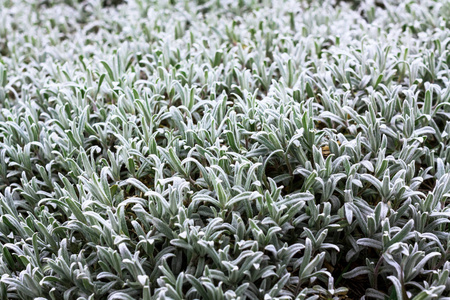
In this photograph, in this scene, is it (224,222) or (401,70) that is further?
(401,70)

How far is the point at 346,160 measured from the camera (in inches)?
86.4

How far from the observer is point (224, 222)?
2.11 metres

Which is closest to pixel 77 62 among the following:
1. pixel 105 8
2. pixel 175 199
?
pixel 105 8

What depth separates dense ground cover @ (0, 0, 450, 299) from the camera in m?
1.98

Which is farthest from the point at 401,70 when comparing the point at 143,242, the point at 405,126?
the point at 143,242

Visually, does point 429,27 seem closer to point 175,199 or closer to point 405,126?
point 405,126

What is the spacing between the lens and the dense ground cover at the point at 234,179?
1983mm

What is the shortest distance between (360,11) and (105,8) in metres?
2.78

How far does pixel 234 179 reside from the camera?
2164 millimetres

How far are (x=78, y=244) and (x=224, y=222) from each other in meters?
0.75

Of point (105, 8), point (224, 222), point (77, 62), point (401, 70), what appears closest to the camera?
point (224, 222)

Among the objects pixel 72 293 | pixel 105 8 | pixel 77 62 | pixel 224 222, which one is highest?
pixel 105 8

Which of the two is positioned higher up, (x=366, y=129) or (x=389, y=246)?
(x=366, y=129)

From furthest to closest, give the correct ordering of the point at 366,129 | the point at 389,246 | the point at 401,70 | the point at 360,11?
the point at 360,11 → the point at 401,70 → the point at 366,129 → the point at 389,246
